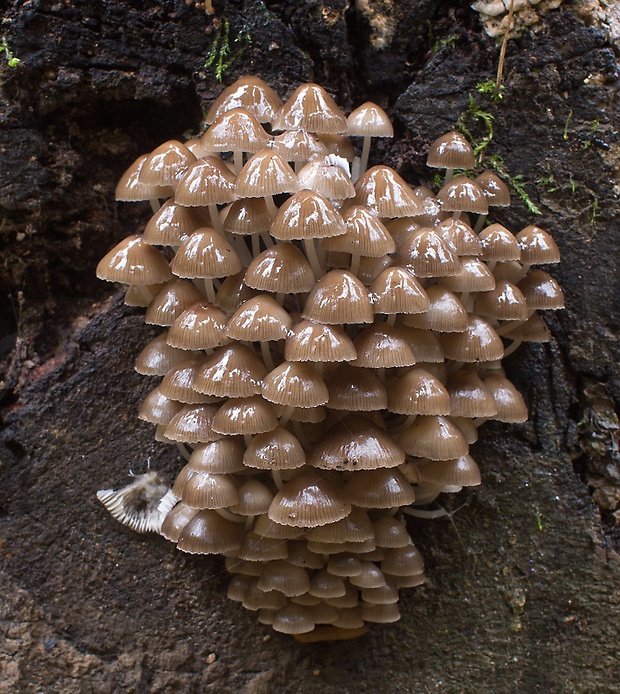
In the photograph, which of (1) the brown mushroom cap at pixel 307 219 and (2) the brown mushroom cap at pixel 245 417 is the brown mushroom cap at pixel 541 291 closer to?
(1) the brown mushroom cap at pixel 307 219

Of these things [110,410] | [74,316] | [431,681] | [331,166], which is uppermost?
[331,166]

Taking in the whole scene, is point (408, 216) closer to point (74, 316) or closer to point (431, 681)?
point (74, 316)

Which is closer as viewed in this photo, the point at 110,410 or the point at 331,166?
the point at 331,166

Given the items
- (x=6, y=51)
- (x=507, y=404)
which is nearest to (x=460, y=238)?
(x=507, y=404)

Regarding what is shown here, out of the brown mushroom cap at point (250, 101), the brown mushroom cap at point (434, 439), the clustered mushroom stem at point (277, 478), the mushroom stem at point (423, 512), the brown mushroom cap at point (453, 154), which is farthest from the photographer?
the mushroom stem at point (423, 512)

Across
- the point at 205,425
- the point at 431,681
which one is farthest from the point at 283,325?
the point at 431,681

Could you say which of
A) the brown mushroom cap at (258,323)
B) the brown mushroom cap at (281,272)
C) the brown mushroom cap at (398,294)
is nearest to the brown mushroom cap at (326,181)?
the brown mushroom cap at (281,272)
